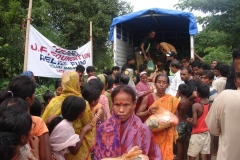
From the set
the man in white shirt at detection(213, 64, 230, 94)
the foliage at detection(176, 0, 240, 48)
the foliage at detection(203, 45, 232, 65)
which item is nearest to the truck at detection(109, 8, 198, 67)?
the foliage at detection(176, 0, 240, 48)

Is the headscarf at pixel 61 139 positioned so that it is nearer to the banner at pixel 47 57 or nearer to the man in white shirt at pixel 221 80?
the banner at pixel 47 57

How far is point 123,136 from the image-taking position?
2.07 metres

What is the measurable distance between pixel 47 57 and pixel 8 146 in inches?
179

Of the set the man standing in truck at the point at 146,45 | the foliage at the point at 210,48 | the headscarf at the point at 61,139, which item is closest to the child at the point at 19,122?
the headscarf at the point at 61,139

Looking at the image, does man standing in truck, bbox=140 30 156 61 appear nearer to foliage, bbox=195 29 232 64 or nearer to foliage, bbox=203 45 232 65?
foliage, bbox=203 45 232 65

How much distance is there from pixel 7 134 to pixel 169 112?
2.23 m

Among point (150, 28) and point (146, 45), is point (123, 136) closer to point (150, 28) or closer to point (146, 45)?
point (146, 45)

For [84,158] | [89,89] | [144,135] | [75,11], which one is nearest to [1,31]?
[89,89]

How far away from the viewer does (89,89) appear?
3.17 meters

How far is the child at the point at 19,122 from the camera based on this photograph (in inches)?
69.0

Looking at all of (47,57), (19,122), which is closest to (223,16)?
(47,57)

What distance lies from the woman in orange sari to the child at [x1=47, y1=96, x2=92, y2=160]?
109 centimetres

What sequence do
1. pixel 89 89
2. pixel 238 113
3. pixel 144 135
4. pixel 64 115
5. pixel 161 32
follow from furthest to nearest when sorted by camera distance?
pixel 161 32 → pixel 89 89 → pixel 64 115 → pixel 238 113 → pixel 144 135

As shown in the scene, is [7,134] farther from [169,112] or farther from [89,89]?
[169,112]
